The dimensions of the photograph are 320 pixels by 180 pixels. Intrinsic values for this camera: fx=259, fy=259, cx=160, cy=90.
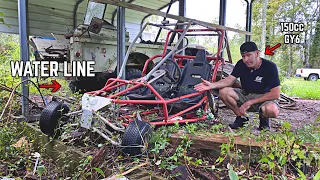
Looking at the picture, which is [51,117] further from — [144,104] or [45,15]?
[45,15]

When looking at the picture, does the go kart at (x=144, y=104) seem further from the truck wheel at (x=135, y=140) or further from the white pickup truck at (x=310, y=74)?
the white pickup truck at (x=310, y=74)

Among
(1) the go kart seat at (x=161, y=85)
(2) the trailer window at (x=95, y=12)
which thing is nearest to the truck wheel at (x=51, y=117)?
(1) the go kart seat at (x=161, y=85)

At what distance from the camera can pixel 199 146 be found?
94.8 inches

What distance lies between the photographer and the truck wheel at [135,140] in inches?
91.2

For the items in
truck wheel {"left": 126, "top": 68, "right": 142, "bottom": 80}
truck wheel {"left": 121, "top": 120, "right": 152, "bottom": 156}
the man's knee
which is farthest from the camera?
truck wheel {"left": 126, "top": 68, "right": 142, "bottom": 80}

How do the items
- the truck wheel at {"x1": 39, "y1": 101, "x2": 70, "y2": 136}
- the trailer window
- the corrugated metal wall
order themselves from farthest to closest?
the corrugated metal wall → the trailer window → the truck wheel at {"x1": 39, "y1": 101, "x2": 70, "y2": 136}

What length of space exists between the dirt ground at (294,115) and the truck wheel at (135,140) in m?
2.11

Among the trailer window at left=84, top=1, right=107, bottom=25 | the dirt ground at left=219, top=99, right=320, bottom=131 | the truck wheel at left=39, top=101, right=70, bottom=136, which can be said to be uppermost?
the trailer window at left=84, top=1, right=107, bottom=25

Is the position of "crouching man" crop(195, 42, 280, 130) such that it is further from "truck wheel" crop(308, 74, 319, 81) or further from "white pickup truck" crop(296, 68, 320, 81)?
"truck wheel" crop(308, 74, 319, 81)

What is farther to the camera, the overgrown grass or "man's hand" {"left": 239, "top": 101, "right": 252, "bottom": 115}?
the overgrown grass

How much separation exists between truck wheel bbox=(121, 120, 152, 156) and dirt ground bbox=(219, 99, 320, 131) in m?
2.11

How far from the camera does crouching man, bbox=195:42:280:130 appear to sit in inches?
130

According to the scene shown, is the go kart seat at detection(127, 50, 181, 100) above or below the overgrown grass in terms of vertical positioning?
above

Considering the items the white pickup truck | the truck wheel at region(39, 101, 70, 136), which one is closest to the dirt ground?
the truck wheel at region(39, 101, 70, 136)
